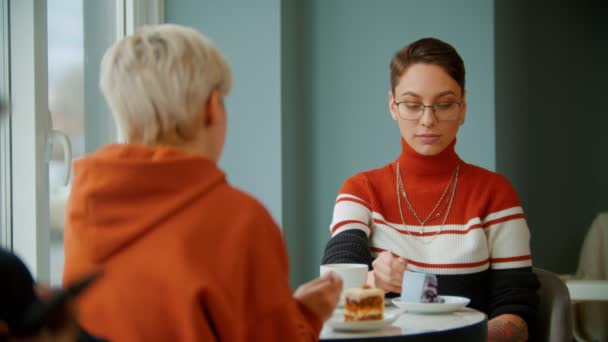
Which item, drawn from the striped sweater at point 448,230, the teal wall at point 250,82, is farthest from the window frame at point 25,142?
the teal wall at point 250,82

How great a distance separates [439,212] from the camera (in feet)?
7.25

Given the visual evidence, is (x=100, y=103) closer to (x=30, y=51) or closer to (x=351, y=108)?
(x=30, y=51)

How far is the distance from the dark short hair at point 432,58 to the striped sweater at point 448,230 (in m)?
0.21

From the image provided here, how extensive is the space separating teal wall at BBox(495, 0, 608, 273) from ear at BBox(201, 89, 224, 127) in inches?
107

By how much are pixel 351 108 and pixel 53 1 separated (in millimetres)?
1449

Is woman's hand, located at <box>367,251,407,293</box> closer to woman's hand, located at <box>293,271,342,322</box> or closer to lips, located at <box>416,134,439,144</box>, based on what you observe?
lips, located at <box>416,134,439,144</box>

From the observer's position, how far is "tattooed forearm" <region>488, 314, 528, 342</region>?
1949 millimetres

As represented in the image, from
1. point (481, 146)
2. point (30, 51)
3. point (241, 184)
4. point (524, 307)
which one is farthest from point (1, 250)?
point (481, 146)

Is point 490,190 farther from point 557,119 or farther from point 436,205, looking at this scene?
point 557,119

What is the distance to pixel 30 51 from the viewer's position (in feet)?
7.73

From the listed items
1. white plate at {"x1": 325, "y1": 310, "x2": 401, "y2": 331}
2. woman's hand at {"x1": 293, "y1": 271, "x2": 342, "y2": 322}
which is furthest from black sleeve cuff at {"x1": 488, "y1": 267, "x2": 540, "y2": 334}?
woman's hand at {"x1": 293, "y1": 271, "x2": 342, "y2": 322}

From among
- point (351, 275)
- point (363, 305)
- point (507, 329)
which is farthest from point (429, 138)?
point (363, 305)

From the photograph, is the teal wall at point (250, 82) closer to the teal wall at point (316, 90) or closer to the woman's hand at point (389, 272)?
the teal wall at point (316, 90)

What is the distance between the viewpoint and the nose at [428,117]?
7.19 ft
